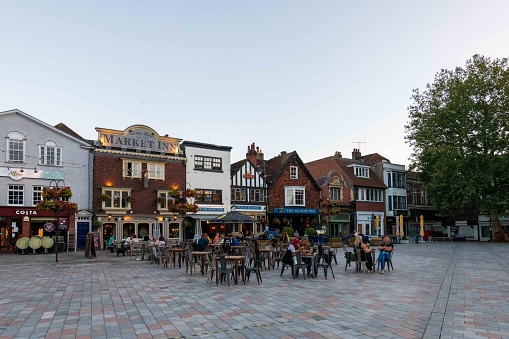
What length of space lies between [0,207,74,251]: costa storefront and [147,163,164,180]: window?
711cm

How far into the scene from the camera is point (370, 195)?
44.9m

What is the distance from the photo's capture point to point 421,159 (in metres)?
39.8

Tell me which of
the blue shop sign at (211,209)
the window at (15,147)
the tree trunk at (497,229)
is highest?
the window at (15,147)

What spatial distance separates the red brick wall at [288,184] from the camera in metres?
38.3

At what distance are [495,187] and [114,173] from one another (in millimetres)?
33251

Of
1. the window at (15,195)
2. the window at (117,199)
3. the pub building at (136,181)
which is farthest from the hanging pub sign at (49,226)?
the window at (117,199)

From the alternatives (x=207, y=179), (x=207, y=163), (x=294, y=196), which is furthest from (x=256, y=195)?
(x=207, y=163)

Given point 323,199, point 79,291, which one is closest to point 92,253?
point 79,291

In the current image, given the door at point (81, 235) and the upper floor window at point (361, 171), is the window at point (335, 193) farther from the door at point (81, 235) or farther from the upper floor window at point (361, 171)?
the door at point (81, 235)

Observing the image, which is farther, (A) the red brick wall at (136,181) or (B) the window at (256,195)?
(B) the window at (256,195)

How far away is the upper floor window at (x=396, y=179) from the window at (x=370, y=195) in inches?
106

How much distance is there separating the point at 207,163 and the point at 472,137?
24144 mm

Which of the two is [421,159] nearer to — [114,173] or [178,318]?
[114,173]

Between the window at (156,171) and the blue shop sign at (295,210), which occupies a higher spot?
the window at (156,171)
